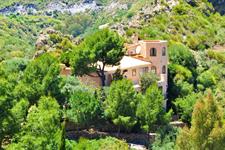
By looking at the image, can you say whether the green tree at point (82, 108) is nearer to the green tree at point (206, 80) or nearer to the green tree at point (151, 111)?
the green tree at point (151, 111)

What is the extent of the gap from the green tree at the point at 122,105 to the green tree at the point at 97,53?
4.13 meters

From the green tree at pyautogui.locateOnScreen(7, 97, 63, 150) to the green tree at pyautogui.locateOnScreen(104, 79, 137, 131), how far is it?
7.20 meters

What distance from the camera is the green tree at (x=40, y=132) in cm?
3366

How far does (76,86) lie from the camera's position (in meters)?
44.5

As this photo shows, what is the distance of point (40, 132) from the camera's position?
3453 centimetres

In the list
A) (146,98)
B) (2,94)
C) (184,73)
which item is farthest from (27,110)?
(184,73)

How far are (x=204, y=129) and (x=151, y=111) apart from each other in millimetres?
10348

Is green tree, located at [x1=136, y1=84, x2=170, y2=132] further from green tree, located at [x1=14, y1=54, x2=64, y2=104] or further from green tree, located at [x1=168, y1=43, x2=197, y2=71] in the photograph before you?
green tree, located at [x1=168, y1=43, x2=197, y2=71]

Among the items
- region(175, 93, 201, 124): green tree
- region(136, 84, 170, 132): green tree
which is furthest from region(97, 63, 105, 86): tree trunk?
region(175, 93, 201, 124): green tree

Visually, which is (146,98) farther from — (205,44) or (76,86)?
(205,44)

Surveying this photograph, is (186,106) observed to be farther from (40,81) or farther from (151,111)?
(40,81)

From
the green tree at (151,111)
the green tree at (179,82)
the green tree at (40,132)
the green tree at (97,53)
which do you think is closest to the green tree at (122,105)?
the green tree at (151,111)

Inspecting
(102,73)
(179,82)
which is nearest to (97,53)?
(102,73)

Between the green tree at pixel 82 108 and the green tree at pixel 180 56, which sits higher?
the green tree at pixel 180 56
